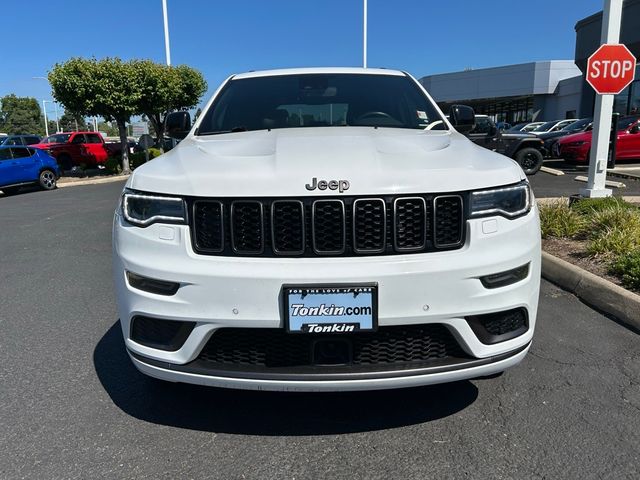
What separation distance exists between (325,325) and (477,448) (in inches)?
37.1

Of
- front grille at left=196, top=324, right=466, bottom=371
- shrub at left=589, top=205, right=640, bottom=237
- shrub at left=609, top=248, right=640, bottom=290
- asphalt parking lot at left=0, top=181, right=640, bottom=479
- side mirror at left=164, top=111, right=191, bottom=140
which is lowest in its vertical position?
asphalt parking lot at left=0, top=181, right=640, bottom=479

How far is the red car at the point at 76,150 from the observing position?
74.8 ft

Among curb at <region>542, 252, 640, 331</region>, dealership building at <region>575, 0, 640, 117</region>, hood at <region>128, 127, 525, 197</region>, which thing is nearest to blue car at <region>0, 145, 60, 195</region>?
hood at <region>128, 127, 525, 197</region>

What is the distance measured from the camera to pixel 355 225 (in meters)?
A: 2.18

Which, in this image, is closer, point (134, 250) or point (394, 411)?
point (134, 250)

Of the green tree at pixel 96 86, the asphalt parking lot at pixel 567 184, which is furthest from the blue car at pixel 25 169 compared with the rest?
the asphalt parking lot at pixel 567 184

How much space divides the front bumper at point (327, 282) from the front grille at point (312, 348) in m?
0.06

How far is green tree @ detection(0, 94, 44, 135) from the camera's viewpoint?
101625mm

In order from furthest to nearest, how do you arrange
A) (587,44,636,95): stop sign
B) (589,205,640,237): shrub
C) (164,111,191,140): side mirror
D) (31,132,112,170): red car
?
(31,132,112,170): red car, (587,44,636,95): stop sign, (589,205,640,237): shrub, (164,111,191,140): side mirror

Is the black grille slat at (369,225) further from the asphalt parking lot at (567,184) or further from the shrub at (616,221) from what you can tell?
the asphalt parking lot at (567,184)

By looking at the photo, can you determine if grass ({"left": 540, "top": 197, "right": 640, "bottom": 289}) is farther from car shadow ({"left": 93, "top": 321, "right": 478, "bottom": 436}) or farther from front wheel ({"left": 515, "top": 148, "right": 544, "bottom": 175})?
front wheel ({"left": 515, "top": 148, "right": 544, "bottom": 175})

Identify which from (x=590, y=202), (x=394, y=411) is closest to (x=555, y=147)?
(x=590, y=202)

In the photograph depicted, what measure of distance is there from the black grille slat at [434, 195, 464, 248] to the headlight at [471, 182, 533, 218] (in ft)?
0.23

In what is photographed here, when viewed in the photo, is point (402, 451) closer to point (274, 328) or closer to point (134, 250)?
point (274, 328)
